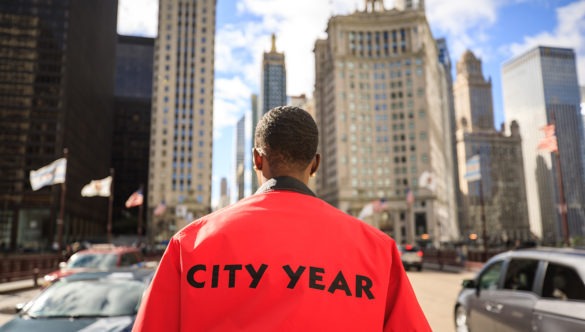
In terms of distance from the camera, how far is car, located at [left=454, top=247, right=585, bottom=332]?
4576 millimetres

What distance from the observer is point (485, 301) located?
21.6 feet

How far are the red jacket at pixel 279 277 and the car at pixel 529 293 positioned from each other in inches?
147

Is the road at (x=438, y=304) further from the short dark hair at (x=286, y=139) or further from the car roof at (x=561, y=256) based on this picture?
the short dark hair at (x=286, y=139)

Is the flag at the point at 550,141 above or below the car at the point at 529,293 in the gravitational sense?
above

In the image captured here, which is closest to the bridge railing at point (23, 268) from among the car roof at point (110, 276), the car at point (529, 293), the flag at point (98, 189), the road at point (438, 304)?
the flag at point (98, 189)

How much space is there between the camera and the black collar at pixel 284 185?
68.0 inches

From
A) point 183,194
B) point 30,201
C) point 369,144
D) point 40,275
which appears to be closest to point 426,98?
point 369,144

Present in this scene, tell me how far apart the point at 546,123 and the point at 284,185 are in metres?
165

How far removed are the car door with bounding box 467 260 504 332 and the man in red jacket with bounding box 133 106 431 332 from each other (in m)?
5.43

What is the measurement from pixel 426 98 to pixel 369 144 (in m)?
17.9

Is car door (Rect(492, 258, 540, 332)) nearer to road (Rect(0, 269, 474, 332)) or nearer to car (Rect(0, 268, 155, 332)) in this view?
road (Rect(0, 269, 474, 332))

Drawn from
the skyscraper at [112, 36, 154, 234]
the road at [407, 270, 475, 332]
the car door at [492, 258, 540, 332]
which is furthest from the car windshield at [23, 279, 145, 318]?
the skyscraper at [112, 36, 154, 234]

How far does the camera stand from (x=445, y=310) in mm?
11461

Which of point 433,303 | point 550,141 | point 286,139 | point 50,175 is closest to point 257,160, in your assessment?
point 286,139
